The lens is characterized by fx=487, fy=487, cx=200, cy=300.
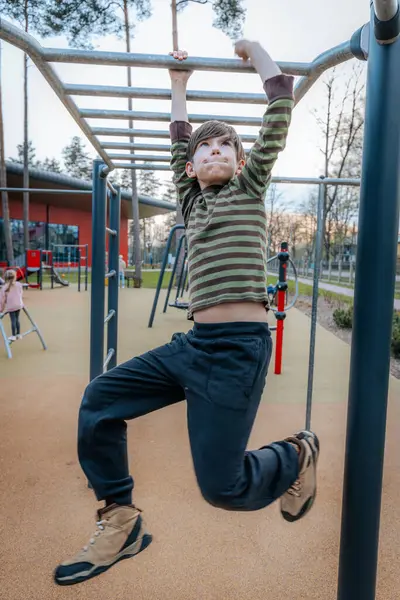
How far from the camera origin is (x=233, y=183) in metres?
1.32

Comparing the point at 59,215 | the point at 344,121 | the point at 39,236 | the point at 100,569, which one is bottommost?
the point at 100,569

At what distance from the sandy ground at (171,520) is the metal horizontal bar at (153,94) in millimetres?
1426

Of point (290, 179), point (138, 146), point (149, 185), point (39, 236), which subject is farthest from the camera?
point (149, 185)

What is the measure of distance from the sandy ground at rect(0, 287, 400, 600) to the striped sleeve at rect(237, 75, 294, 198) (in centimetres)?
115

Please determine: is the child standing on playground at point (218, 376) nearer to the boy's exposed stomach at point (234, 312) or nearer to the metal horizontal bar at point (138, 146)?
the boy's exposed stomach at point (234, 312)

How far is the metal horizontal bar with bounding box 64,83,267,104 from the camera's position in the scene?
150cm

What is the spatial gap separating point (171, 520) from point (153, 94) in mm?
1441

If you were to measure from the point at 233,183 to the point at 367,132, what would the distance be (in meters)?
0.43

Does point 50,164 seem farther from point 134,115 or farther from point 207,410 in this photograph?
point 207,410

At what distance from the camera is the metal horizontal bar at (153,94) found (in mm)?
1501

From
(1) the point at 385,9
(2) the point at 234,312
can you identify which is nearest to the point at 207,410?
(2) the point at 234,312

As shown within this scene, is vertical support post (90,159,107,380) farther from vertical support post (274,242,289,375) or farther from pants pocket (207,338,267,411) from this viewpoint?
vertical support post (274,242,289,375)

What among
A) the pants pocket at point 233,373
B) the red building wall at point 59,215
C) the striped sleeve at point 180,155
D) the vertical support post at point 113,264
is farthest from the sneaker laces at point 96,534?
the red building wall at point 59,215

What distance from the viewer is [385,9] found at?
899mm
